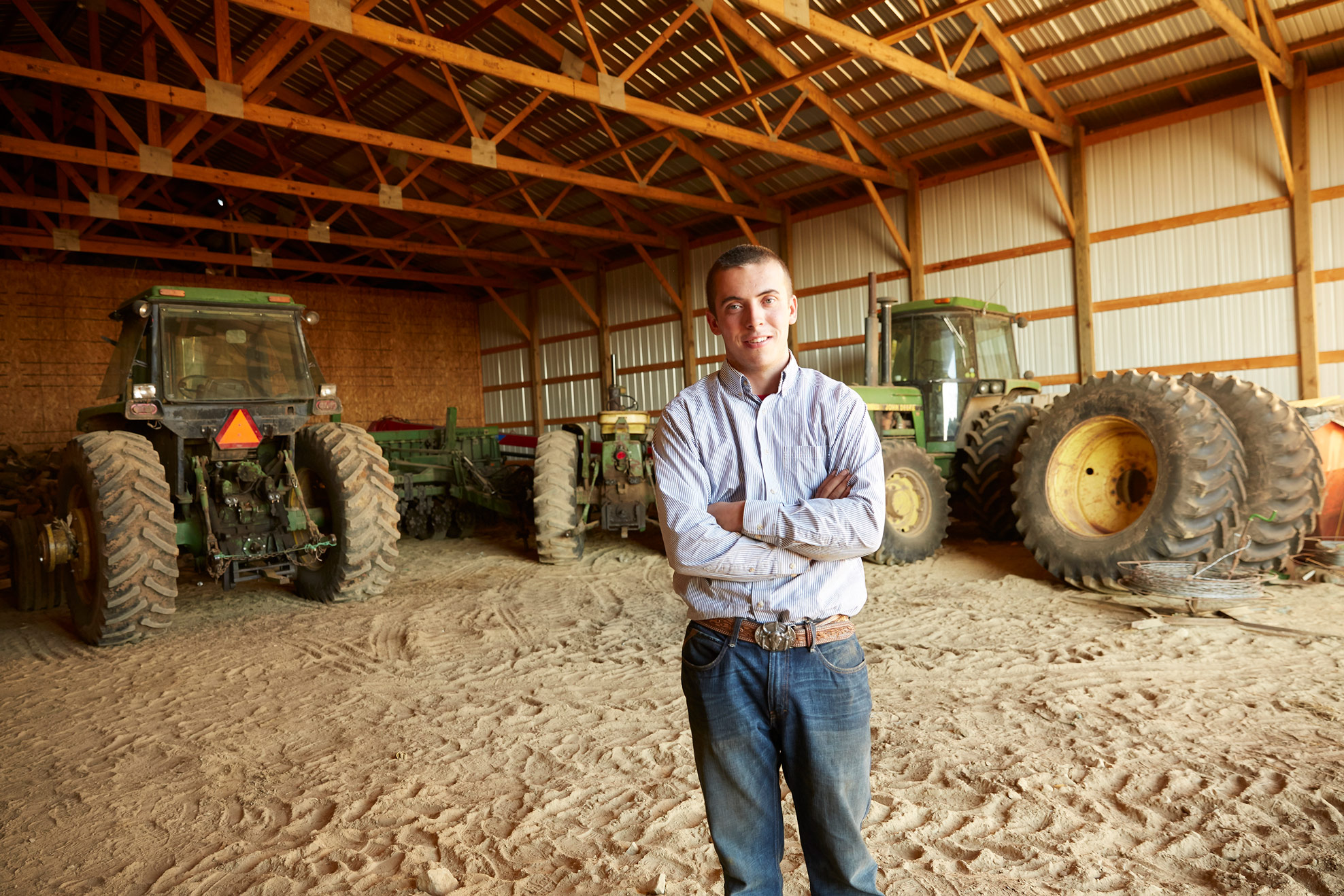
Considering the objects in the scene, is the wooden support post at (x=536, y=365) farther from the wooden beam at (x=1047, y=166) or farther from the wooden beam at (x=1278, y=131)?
the wooden beam at (x=1278, y=131)

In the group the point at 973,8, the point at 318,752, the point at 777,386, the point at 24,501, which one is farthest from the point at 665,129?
the point at 777,386

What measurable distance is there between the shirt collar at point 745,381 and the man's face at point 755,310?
0.09 feet

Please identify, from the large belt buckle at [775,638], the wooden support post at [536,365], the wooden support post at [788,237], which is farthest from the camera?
the wooden support post at [536,365]

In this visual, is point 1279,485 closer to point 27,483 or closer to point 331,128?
point 331,128

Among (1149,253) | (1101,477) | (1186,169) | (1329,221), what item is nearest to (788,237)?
(1149,253)

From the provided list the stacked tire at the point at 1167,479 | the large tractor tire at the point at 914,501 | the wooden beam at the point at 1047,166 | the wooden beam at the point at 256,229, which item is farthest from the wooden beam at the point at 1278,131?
the wooden beam at the point at 256,229

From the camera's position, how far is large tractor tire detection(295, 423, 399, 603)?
5.88 metres

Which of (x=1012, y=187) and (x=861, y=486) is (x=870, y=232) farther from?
(x=861, y=486)

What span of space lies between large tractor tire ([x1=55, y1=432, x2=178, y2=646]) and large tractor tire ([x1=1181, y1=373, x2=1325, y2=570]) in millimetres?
6561

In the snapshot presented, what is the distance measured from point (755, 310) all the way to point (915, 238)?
11334mm

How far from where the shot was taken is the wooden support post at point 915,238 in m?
12.1

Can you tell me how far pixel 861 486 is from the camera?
166 cm

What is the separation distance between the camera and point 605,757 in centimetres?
320

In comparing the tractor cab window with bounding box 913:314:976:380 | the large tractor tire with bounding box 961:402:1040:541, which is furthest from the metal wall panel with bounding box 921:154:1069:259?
the large tractor tire with bounding box 961:402:1040:541
